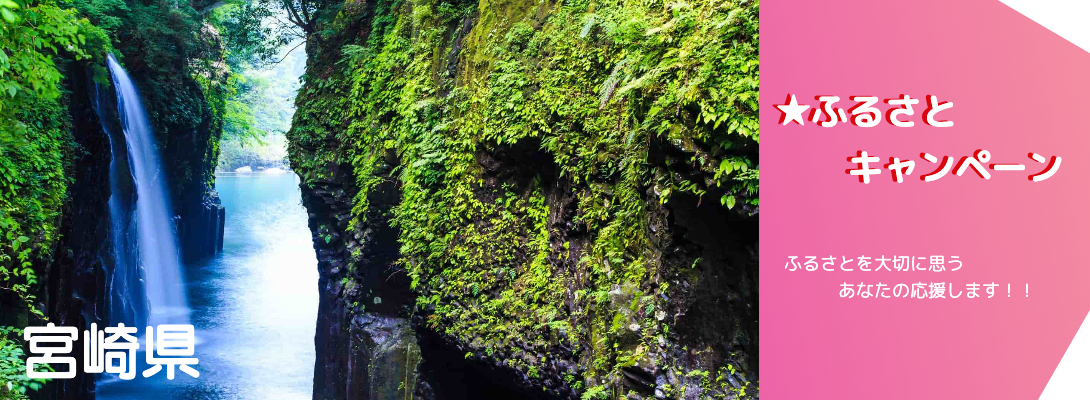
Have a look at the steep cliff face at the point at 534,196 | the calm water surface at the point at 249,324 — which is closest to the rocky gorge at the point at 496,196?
the steep cliff face at the point at 534,196

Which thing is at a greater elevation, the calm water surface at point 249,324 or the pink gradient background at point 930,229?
the pink gradient background at point 930,229

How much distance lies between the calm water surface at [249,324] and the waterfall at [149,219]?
0.80m

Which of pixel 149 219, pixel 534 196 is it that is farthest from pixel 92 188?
pixel 534 196

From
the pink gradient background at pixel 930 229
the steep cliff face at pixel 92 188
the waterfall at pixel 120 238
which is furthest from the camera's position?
the waterfall at pixel 120 238

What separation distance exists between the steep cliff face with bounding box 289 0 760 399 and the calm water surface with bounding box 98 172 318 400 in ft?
14.0

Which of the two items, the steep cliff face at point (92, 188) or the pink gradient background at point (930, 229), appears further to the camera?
the steep cliff face at point (92, 188)

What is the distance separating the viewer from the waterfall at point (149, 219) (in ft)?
54.5

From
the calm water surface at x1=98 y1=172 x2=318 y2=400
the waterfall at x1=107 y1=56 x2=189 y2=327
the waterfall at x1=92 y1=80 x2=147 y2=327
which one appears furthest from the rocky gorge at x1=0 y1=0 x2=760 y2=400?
the calm water surface at x1=98 y1=172 x2=318 y2=400

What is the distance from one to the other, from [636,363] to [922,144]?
2738 millimetres

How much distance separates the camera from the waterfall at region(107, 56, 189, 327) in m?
16.6

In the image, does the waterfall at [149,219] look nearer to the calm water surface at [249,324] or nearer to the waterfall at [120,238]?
the waterfall at [120,238]

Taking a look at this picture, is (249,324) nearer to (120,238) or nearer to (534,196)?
(120,238)

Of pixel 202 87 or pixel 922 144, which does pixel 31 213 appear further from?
pixel 202 87

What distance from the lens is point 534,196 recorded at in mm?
7887
